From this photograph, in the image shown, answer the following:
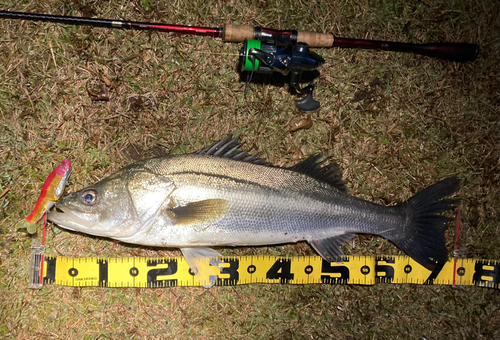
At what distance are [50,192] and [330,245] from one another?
2.68 m

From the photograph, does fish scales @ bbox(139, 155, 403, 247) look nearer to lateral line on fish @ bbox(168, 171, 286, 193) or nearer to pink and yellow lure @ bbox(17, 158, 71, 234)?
lateral line on fish @ bbox(168, 171, 286, 193)

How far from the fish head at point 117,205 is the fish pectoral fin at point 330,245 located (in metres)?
1.49

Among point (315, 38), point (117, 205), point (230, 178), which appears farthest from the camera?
point (315, 38)

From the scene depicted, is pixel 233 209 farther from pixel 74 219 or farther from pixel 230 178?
pixel 74 219

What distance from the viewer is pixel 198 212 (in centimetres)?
260

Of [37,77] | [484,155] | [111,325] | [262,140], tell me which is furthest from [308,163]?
[37,77]

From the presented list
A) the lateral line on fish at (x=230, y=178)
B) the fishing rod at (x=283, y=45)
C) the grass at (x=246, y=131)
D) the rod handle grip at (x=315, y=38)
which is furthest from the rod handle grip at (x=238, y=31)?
the lateral line on fish at (x=230, y=178)

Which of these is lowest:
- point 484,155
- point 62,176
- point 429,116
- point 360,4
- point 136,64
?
point 62,176

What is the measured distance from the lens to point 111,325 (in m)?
3.07

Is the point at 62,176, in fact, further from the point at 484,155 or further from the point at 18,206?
the point at 484,155

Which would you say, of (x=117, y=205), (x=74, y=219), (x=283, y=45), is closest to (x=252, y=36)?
(x=283, y=45)

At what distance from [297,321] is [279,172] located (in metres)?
1.64

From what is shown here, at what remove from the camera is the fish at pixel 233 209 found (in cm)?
259

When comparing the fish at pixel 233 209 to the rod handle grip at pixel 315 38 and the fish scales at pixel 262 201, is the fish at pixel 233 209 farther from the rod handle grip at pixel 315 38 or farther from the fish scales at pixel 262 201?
the rod handle grip at pixel 315 38
